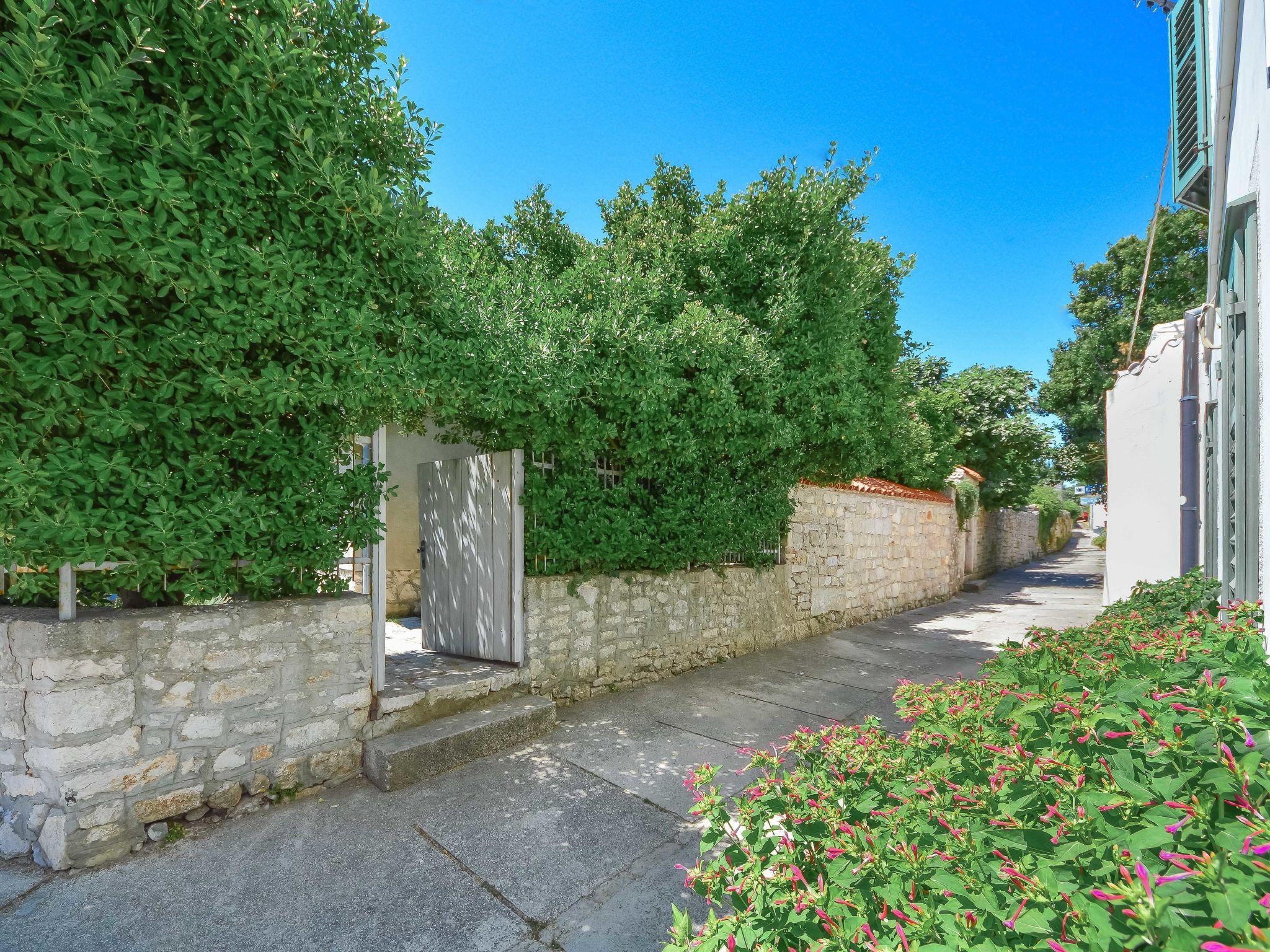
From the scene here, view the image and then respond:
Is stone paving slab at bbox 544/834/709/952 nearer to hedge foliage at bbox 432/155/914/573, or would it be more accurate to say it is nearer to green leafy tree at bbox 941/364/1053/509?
hedge foliage at bbox 432/155/914/573

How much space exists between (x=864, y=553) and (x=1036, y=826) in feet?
26.7

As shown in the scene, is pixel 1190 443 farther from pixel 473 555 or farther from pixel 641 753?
→ pixel 473 555

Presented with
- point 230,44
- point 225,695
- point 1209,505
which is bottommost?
point 225,695

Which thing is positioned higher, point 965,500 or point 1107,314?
point 1107,314

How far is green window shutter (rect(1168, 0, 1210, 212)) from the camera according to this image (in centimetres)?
382

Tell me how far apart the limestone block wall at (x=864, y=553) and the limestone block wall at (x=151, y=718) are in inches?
219

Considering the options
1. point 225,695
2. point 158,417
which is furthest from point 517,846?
point 158,417

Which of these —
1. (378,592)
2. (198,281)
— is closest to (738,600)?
(378,592)

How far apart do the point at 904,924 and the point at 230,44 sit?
12.8 feet

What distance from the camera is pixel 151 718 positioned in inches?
107

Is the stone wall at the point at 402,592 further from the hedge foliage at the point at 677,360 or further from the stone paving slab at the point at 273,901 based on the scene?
the stone paving slab at the point at 273,901

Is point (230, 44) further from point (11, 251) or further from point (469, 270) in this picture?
point (469, 270)

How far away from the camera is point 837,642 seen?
23.9 feet

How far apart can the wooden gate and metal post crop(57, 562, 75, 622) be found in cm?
246
